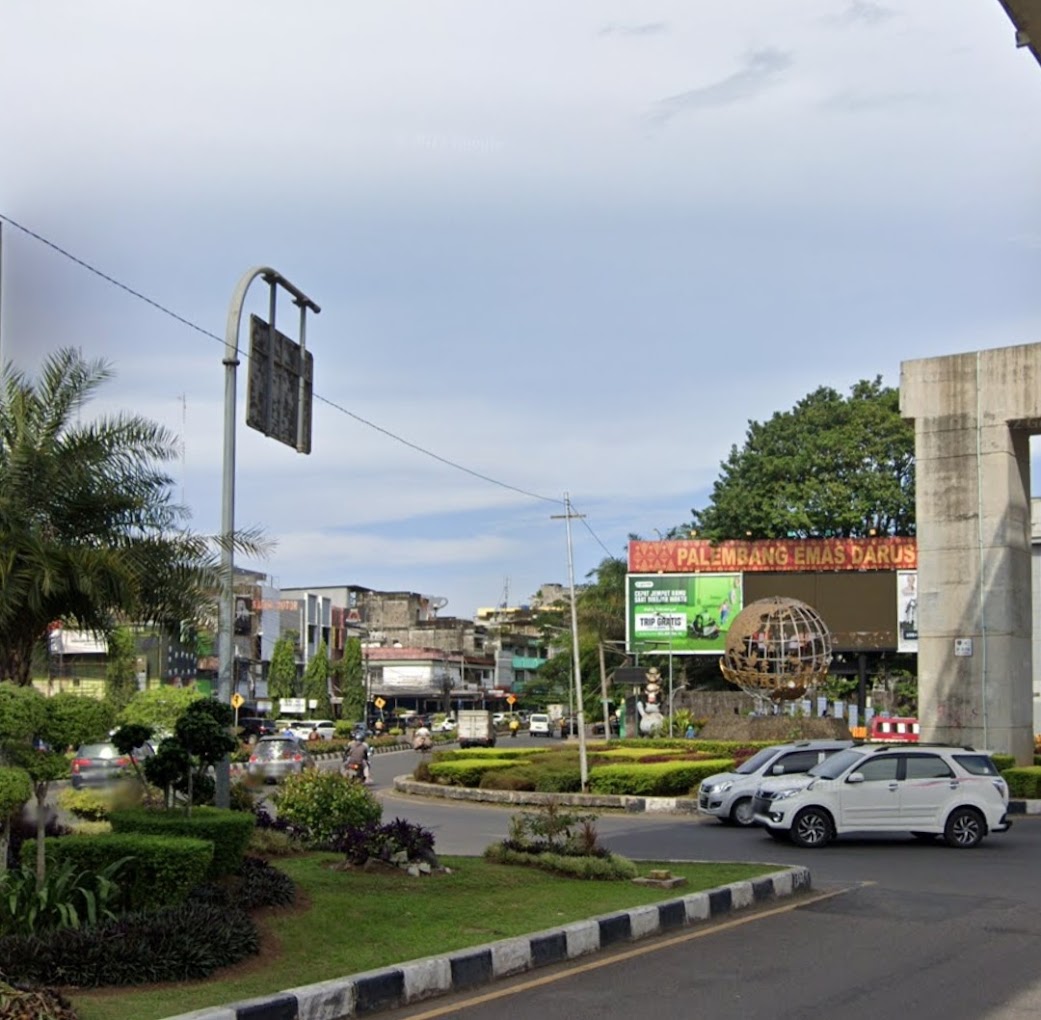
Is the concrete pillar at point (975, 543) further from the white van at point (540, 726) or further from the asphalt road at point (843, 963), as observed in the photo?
the white van at point (540, 726)

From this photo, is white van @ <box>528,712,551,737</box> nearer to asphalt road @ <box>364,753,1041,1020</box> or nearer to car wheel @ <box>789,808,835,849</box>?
car wheel @ <box>789,808,835,849</box>

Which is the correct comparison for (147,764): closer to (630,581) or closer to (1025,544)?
(1025,544)

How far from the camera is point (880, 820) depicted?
19297 mm

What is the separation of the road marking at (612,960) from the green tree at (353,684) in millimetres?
75556

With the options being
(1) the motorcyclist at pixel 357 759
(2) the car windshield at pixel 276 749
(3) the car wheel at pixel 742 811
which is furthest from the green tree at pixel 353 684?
(3) the car wheel at pixel 742 811

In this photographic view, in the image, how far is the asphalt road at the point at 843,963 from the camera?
8.64 meters

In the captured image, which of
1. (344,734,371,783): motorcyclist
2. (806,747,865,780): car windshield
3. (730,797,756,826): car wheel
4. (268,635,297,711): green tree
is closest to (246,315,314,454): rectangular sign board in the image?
(806,747,865,780): car windshield

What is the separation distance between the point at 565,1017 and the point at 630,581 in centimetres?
6212

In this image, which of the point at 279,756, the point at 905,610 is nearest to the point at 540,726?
the point at 905,610

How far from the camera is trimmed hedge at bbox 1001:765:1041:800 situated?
25.9 m

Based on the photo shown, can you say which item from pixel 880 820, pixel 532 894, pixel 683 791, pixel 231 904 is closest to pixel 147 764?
pixel 231 904

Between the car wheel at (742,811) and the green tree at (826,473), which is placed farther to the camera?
the green tree at (826,473)

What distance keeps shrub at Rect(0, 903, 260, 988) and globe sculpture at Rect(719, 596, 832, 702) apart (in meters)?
30.7

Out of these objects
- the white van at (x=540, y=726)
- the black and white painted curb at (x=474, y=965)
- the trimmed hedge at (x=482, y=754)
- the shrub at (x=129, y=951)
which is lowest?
the white van at (x=540, y=726)
